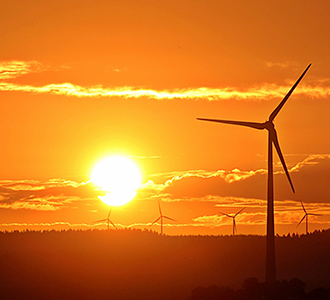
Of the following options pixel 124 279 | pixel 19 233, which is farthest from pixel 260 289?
pixel 19 233

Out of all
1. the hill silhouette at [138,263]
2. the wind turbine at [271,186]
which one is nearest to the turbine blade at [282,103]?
the wind turbine at [271,186]

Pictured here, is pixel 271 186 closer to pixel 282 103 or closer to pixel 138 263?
pixel 282 103

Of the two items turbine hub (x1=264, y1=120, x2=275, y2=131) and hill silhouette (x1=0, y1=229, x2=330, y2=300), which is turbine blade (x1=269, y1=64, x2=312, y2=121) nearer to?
turbine hub (x1=264, y1=120, x2=275, y2=131)

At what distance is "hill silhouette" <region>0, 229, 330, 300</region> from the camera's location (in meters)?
157

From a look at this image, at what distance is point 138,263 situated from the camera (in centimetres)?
17688

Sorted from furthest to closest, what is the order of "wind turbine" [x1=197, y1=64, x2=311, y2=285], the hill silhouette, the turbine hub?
the hill silhouette
the turbine hub
"wind turbine" [x1=197, y1=64, x2=311, y2=285]

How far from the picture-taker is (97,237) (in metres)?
188

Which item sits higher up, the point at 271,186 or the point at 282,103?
the point at 282,103

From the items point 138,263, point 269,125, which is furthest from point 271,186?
point 138,263

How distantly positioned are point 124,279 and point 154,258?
50.3ft

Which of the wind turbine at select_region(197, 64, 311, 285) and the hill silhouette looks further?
the hill silhouette

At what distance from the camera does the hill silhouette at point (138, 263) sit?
516 feet

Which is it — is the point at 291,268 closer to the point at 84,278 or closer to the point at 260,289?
the point at 84,278

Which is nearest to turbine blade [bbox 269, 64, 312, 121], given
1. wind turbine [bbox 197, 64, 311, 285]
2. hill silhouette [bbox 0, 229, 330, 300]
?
wind turbine [bbox 197, 64, 311, 285]
